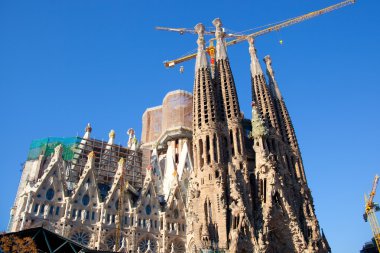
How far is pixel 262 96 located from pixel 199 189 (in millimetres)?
19206

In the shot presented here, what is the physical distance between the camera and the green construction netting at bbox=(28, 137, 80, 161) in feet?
158

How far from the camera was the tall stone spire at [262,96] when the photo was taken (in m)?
49.0

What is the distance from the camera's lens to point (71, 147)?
162 ft

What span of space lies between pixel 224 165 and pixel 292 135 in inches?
538

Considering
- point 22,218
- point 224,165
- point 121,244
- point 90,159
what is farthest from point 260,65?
point 22,218

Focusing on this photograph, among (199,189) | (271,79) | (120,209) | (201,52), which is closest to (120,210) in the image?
(120,209)

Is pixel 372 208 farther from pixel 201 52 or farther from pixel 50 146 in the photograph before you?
pixel 50 146

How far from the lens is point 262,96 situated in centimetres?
5181

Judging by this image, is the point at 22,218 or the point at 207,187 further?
the point at 207,187

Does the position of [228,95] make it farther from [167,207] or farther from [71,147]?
[71,147]

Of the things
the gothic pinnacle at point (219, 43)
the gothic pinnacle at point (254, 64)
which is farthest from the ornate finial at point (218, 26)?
the gothic pinnacle at point (254, 64)

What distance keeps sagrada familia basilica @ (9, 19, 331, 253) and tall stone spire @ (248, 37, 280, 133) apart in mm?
154

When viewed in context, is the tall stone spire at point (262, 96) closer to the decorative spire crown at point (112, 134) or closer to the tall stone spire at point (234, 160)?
the tall stone spire at point (234, 160)

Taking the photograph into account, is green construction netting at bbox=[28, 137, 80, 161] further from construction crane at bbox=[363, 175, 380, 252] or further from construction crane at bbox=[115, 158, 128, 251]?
construction crane at bbox=[363, 175, 380, 252]
